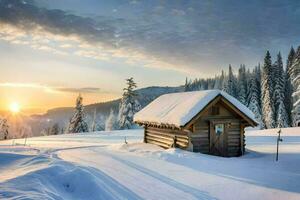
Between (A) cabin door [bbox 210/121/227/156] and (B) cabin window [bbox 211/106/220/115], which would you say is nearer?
(A) cabin door [bbox 210/121/227/156]

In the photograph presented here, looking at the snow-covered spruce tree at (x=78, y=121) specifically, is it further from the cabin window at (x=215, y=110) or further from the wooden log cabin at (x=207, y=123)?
the cabin window at (x=215, y=110)

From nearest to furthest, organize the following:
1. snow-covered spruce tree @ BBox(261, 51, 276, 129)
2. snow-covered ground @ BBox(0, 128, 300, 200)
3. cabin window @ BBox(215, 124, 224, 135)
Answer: snow-covered ground @ BBox(0, 128, 300, 200) → cabin window @ BBox(215, 124, 224, 135) → snow-covered spruce tree @ BBox(261, 51, 276, 129)

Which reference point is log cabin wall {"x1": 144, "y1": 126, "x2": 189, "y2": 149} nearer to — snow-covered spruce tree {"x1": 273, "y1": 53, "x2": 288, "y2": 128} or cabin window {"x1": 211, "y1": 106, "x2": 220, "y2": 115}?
cabin window {"x1": 211, "y1": 106, "x2": 220, "y2": 115}

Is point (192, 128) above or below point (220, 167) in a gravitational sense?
above

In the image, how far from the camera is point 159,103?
2873 cm

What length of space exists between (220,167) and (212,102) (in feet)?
19.9

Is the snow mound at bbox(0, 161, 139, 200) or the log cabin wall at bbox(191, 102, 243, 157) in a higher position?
the log cabin wall at bbox(191, 102, 243, 157)

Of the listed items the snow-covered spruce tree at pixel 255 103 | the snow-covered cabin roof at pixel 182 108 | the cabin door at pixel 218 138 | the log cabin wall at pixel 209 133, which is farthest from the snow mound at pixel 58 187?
the snow-covered spruce tree at pixel 255 103

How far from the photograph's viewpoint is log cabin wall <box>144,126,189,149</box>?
72.6ft

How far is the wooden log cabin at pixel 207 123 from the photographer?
846 inches

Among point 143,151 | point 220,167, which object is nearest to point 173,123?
point 143,151

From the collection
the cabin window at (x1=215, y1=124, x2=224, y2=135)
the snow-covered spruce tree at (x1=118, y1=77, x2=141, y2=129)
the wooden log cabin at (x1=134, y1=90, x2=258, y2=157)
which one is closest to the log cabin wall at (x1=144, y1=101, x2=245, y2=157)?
the wooden log cabin at (x1=134, y1=90, x2=258, y2=157)

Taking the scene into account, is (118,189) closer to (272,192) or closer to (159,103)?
(272,192)

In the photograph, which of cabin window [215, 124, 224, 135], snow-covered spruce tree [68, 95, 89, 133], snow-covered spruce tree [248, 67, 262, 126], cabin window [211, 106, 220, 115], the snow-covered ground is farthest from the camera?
snow-covered spruce tree [248, 67, 262, 126]
